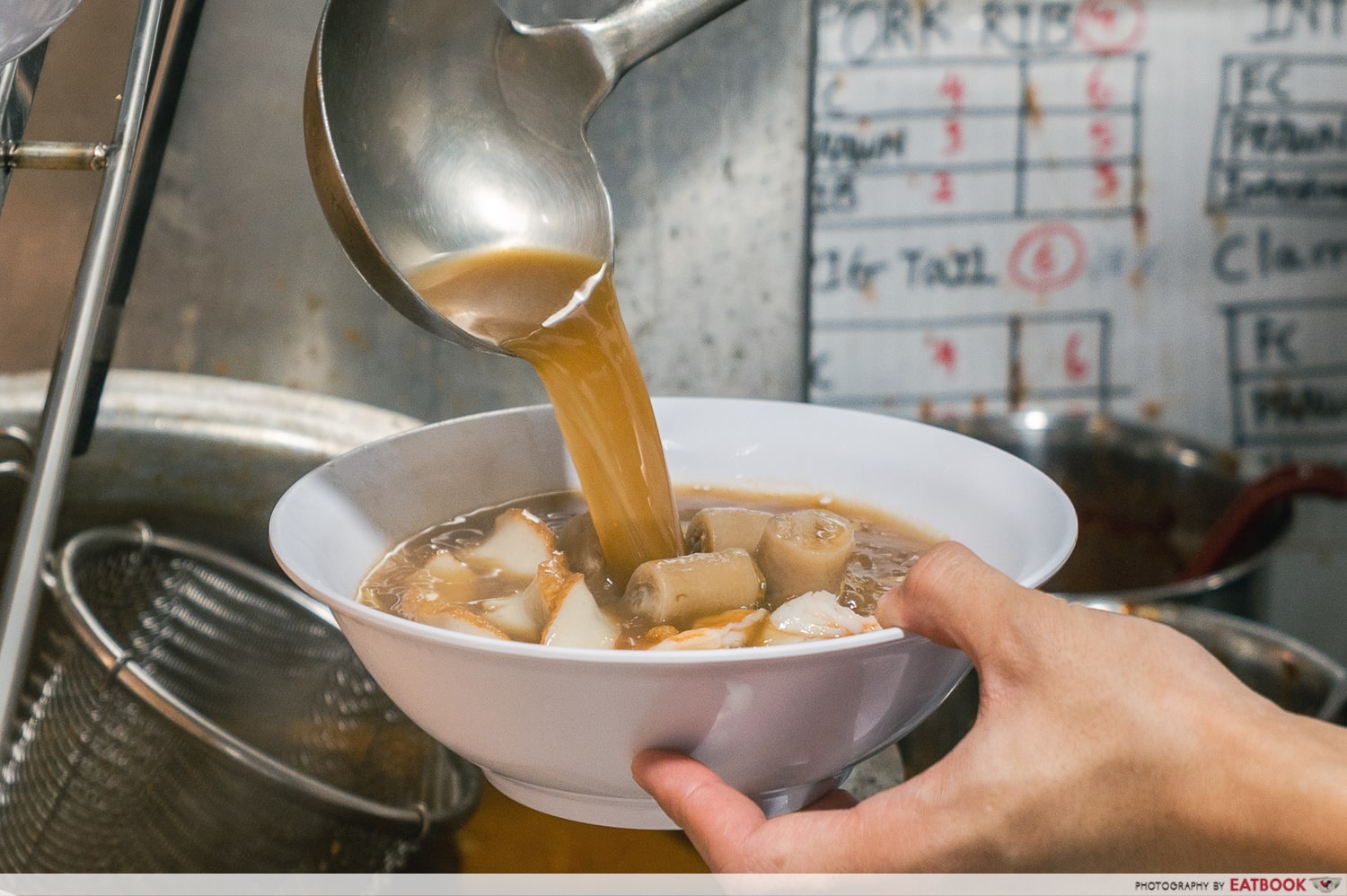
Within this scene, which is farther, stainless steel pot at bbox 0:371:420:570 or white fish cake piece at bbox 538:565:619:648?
stainless steel pot at bbox 0:371:420:570

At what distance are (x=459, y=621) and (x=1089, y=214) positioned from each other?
196 cm

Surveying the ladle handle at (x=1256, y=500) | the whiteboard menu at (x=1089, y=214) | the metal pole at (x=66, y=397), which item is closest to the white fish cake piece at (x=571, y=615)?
the metal pole at (x=66, y=397)

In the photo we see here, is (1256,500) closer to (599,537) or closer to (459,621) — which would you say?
(599,537)

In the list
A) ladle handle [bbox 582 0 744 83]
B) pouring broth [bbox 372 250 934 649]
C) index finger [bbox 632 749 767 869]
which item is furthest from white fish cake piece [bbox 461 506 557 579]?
ladle handle [bbox 582 0 744 83]

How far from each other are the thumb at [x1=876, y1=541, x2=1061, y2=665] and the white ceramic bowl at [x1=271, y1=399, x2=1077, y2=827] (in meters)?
0.01

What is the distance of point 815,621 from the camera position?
637 mm

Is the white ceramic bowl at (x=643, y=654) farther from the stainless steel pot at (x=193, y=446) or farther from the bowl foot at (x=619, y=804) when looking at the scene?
the stainless steel pot at (x=193, y=446)

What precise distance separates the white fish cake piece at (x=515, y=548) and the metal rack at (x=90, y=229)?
10.8 inches

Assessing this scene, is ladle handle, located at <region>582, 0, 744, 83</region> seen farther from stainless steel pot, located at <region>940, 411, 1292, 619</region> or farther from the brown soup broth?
stainless steel pot, located at <region>940, 411, 1292, 619</region>

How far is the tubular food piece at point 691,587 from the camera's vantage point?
68 cm

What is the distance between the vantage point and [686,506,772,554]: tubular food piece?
2.52 feet

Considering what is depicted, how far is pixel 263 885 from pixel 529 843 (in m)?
0.23

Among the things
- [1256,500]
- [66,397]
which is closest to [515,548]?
[66,397]

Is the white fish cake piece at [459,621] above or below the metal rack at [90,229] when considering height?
below
